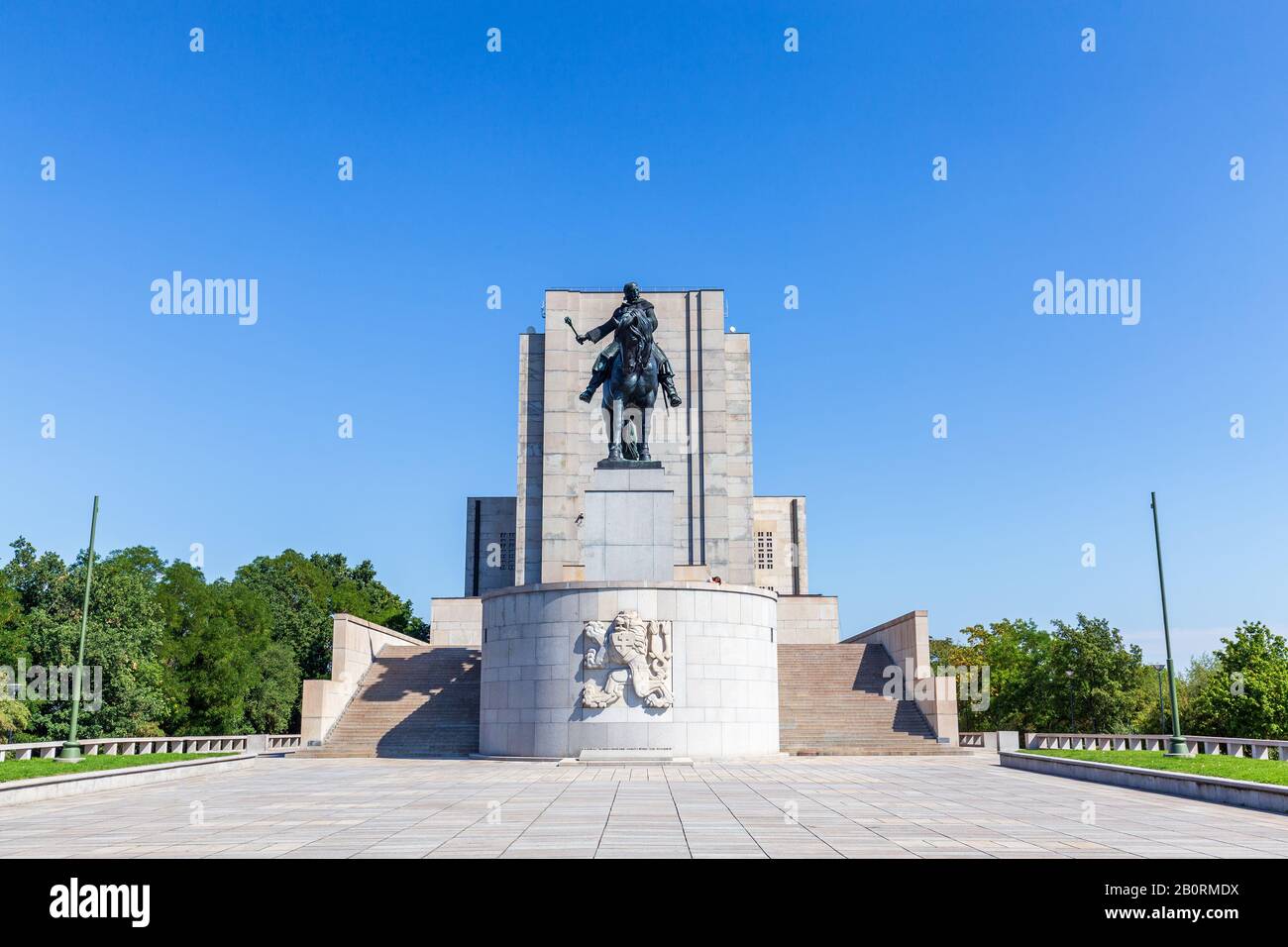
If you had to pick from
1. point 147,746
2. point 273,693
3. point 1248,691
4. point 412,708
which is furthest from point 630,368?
point 273,693

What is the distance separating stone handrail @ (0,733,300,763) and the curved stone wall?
28.3ft

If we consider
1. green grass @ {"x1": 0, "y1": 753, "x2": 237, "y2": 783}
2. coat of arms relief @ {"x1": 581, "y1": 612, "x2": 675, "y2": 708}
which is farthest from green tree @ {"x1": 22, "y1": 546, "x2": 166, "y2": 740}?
coat of arms relief @ {"x1": 581, "y1": 612, "x2": 675, "y2": 708}

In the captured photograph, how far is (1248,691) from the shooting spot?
45.1 m

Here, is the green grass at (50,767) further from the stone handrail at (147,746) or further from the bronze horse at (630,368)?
the bronze horse at (630,368)

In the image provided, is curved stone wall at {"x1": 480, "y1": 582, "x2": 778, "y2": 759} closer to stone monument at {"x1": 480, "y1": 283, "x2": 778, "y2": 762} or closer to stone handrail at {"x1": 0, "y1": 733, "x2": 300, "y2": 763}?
stone monument at {"x1": 480, "y1": 283, "x2": 778, "y2": 762}

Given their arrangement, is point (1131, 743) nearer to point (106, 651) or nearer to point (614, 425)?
point (614, 425)

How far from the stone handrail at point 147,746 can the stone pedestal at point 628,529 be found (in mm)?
11528

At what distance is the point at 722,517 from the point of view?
55719 millimetres

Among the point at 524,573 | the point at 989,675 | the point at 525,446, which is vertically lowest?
the point at 989,675

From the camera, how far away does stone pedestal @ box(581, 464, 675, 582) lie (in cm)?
2834

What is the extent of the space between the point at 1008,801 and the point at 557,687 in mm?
12708

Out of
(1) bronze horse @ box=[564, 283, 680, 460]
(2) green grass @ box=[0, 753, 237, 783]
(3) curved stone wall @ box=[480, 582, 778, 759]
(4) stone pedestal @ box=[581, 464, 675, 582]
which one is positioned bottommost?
(2) green grass @ box=[0, 753, 237, 783]
